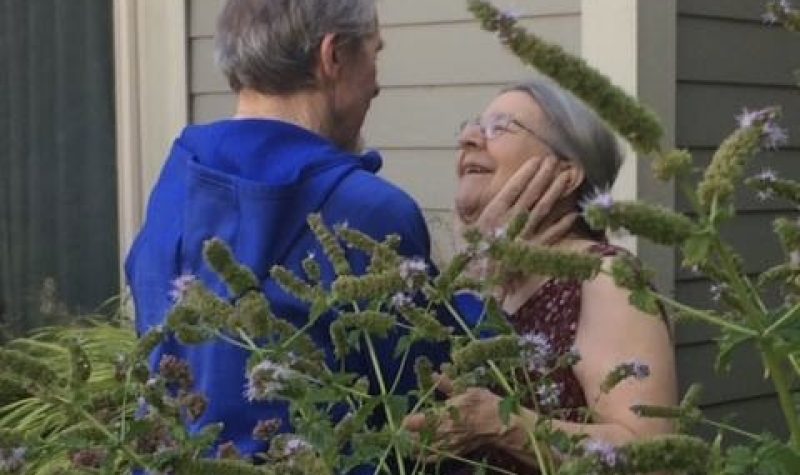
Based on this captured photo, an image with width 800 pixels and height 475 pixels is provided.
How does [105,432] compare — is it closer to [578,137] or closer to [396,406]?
[396,406]

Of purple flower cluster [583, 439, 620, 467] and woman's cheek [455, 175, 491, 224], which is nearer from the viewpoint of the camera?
purple flower cluster [583, 439, 620, 467]

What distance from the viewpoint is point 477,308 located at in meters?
2.53

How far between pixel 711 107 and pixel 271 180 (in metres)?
2.27

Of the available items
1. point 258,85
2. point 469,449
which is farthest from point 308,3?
point 469,449

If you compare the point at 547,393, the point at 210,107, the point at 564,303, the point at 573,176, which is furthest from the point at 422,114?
the point at 547,393

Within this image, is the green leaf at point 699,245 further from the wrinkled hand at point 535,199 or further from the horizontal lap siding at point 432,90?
the horizontal lap siding at point 432,90

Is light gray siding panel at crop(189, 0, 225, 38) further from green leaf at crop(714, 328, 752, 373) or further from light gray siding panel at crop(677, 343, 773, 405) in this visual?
green leaf at crop(714, 328, 752, 373)

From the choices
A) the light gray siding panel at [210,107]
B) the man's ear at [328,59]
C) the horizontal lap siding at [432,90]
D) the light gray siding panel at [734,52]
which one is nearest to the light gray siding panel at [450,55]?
the horizontal lap siding at [432,90]

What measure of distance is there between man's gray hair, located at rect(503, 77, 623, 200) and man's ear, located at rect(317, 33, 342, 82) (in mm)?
441

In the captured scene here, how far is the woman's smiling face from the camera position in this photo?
2.95m

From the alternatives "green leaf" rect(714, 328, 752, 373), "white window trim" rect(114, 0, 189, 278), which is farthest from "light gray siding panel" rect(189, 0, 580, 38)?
"green leaf" rect(714, 328, 752, 373)

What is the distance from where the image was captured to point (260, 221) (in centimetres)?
248

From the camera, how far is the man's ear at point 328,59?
265cm

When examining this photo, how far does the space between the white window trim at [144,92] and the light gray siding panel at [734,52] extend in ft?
5.80
